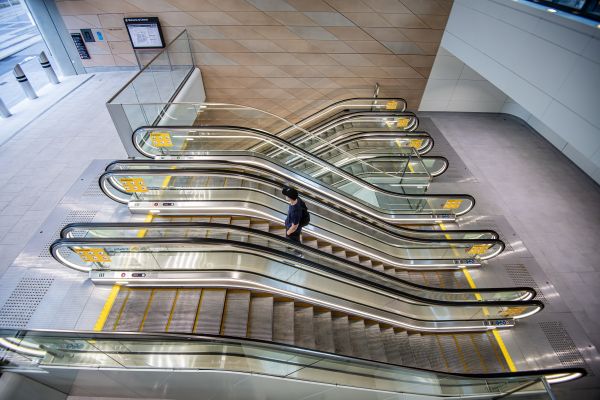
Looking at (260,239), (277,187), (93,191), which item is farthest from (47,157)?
(260,239)

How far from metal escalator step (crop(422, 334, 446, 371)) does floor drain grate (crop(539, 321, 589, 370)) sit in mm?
1924

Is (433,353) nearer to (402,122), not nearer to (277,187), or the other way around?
(277,187)

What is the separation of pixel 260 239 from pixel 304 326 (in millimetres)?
1392

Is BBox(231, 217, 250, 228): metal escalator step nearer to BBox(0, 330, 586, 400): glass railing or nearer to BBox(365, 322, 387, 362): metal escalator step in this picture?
BBox(0, 330, 586, 400): glass railing

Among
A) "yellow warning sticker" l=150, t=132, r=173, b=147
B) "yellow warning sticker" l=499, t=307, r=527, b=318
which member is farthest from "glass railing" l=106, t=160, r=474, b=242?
"yellow warning sticker" l=499, t=307, r=527, b=318

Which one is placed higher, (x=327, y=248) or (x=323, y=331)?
(x=327, y=248)

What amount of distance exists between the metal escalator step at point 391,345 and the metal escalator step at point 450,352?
2.87ft

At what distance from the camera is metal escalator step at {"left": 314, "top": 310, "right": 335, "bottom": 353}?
3.77 meters

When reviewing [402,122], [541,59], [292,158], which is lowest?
[541,59]

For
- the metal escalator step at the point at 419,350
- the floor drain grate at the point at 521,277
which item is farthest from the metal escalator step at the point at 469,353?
the floor drain grate at the point at 521,277

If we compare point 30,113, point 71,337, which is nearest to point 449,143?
point 71,337

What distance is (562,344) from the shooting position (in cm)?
463

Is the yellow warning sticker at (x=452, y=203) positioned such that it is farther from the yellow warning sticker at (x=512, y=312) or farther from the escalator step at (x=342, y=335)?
the escalator step at (x=342, y=335)

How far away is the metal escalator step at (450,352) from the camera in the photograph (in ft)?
14.6
